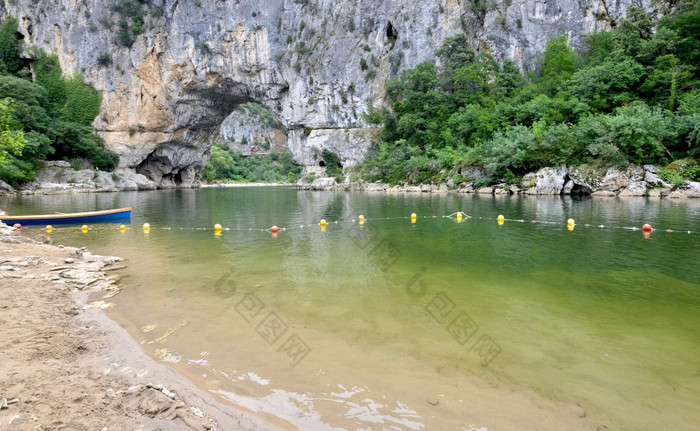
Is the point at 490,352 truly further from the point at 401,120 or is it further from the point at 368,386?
the point at 401,120

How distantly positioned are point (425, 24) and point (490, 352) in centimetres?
4481

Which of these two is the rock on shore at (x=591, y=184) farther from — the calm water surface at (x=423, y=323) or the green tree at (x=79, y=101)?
A: the green tree at (x=79, y=101)

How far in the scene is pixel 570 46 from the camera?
120ft

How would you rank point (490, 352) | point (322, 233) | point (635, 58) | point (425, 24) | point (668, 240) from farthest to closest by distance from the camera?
1. point (425, 24)
2. point (635, 58)
3. point (322, 233)
4. point (668, 240)
5. point (490, 352)

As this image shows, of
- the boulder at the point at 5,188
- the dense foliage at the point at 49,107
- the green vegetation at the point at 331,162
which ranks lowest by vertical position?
the boulder at the point at 5,188

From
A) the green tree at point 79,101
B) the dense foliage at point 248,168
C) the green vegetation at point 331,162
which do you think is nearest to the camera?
the green vegetation at point 331,162

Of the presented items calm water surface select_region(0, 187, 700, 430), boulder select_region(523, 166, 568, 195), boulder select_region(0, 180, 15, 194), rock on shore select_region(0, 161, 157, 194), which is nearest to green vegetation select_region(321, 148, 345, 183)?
rock on shore select_region(0, 161, 157, 194)

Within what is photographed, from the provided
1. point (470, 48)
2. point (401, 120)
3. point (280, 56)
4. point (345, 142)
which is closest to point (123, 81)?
point (280, 56)

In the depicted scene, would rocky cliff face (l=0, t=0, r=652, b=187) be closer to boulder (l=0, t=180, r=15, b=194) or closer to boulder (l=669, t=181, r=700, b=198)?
boulder (l=0, t=180, r=15, b=194)

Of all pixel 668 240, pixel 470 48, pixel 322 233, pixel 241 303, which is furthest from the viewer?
pixel 470 48

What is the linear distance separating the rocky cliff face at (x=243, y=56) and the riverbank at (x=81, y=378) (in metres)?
41.2

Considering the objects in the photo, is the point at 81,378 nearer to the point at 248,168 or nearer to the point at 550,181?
the point at 550,181

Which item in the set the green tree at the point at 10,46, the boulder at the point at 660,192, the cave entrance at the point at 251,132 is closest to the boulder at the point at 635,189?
the boulder at the point at 660,192

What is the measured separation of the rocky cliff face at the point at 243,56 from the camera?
45.5 meters
